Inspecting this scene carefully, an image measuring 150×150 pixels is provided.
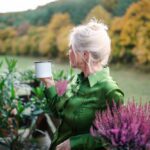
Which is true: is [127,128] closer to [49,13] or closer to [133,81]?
[133,81]

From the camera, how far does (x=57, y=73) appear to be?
3062 mm

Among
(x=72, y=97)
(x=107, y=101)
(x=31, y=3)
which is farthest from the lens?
(x=31, y=3)

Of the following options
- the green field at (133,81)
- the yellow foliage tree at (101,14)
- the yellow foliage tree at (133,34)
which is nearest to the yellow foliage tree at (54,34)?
the yellow foliage tree at (101,14)

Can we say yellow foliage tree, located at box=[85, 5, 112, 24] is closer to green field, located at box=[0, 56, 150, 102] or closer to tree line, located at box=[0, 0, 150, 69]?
tree line, located at box=[0, 0, 150, 69]

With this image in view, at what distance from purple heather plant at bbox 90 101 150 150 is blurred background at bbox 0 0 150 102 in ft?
5.11

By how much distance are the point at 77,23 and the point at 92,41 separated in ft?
5.60

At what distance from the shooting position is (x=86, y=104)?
161cm

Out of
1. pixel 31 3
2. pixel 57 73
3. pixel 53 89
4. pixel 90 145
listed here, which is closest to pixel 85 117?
pixel 90 145

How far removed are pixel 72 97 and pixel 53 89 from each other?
15 cm

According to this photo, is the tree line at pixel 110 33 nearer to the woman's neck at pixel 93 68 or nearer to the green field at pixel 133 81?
the green field at pixel 133 81

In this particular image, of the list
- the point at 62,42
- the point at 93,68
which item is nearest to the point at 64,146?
the point at 93,68

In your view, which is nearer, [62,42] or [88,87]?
[88,87]

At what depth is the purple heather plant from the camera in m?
1.18

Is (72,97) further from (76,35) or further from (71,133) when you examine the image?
(76,35)
